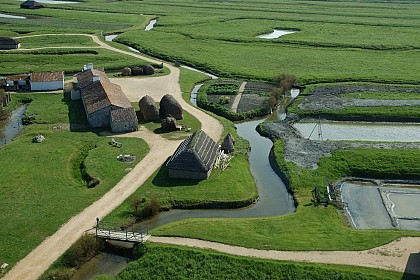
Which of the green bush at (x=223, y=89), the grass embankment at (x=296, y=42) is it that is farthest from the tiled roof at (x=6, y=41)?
the green bush at (x=223, y=89)

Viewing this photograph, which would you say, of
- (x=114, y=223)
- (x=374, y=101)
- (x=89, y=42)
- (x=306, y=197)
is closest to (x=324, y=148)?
(x=306, y=197)

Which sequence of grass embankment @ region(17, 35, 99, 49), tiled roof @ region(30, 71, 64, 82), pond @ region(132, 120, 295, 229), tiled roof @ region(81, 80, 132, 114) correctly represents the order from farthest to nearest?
grass embankment @ region(17, 35, 99, 49) < tiled roof @ region(30, 71, 64, 82) < tiled roof @ region(81, 80, 132, 114) < pond @ region(132, 120, 295, 229)

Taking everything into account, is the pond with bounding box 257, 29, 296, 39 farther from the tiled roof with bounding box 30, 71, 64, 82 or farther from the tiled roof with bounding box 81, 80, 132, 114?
the tiled roof with bounding box 81, 80, 132, 114

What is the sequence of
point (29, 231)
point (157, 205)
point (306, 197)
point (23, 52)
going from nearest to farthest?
point (29, 231) < point (157, 205) < point (306, 197) < point (23, 52)

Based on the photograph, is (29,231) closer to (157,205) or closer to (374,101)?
(157,205)

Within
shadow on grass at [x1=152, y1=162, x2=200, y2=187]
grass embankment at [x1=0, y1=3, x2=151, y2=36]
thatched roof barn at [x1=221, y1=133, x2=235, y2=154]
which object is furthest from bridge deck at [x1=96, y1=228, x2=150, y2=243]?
grass embankment at [x1=0, y1=3, x2=151, y2=36]

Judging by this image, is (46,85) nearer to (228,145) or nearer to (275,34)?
(228,145)

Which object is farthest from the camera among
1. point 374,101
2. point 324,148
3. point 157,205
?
point 374,101
